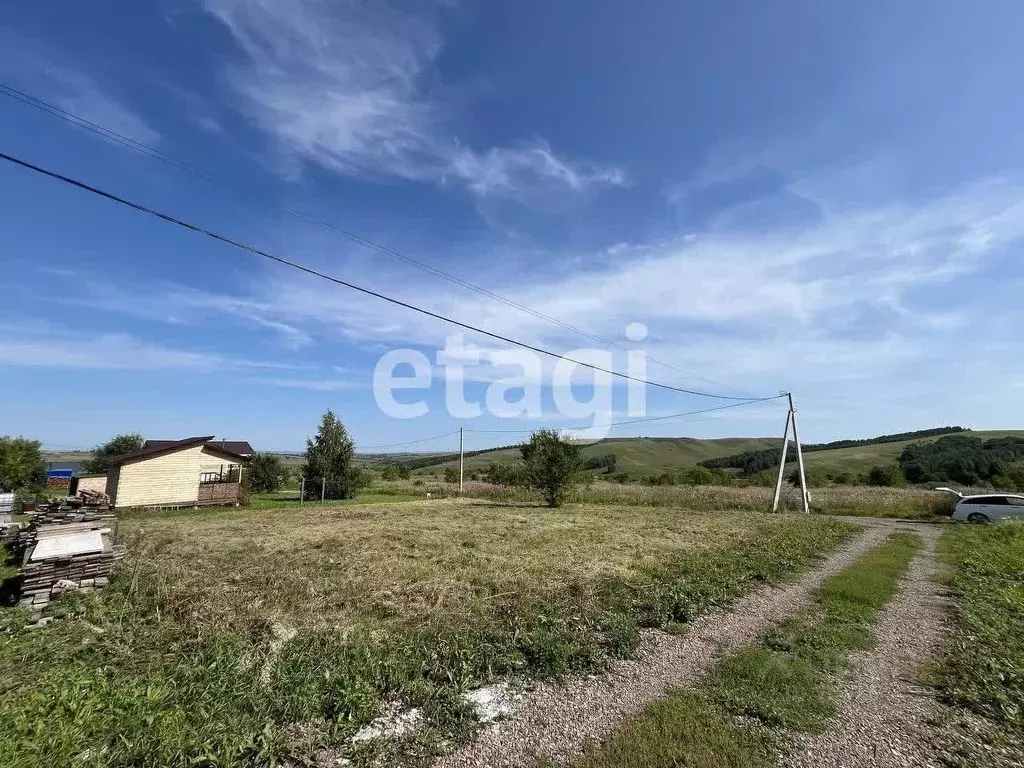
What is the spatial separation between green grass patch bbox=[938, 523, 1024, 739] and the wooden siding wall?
31553mm

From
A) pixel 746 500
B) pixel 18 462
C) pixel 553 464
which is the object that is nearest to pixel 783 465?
pixel 746 500

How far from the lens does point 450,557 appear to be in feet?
39.2

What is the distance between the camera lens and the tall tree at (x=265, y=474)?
4375cm

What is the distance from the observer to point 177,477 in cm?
2583

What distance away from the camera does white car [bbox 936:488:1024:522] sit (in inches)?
788

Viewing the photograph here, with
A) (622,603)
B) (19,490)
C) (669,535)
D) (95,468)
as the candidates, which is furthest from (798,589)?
(95,468)

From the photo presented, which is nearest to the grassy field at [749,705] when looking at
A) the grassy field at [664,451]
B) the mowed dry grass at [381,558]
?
the mowed dry grass at [381,558]

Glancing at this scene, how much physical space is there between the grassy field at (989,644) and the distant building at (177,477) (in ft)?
103

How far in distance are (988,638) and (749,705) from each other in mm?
4686

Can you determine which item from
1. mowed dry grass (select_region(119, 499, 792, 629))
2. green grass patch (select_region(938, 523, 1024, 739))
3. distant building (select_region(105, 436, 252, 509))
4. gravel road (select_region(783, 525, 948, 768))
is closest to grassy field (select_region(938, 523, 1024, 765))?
green grass patch (select_region(938, 523, 1024, 739))

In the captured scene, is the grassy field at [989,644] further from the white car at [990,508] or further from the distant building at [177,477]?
the distant building at [177,477]

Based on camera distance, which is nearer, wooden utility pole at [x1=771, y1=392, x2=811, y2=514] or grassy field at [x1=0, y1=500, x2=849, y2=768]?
grassy field at [x1=0, y1=500, x2=849, y2=768]

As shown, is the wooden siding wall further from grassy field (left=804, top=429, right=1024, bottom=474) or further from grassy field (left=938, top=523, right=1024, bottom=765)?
grassy field (left=804, top=429, right=1024, bottom=474)

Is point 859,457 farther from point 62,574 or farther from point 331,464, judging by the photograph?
point 62,574
